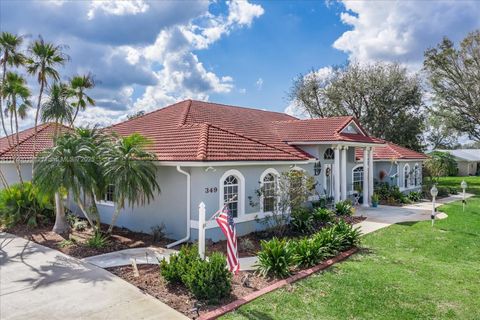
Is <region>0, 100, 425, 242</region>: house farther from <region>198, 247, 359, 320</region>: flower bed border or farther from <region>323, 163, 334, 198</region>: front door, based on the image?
<region>198, 247, 359, 320</region>: flower bed border

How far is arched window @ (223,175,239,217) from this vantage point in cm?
1399

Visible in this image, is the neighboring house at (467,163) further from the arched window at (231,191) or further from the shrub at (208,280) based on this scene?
the shrub at (208,280)

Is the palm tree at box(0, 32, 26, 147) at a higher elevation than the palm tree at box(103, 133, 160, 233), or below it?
higher

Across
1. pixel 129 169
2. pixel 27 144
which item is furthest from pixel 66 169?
pixel 27 144

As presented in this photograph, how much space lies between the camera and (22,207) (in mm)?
15977

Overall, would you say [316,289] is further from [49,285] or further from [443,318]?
[49,285]

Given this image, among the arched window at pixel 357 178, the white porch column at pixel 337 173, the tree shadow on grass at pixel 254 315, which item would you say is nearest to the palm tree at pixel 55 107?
the tree shadow on grass at pixel 254 315

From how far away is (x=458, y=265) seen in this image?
11422 mm

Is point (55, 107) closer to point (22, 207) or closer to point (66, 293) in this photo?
point (22, 207)

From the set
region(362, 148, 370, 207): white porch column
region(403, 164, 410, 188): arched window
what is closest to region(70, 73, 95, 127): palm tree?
region(362, 148, 370, 207): white porch column

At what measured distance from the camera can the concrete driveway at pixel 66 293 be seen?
24.1ft

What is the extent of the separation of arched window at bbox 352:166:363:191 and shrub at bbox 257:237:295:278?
15920 millimetres

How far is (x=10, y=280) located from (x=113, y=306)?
3.62 metres

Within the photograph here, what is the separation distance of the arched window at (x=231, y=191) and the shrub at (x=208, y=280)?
5.56 meters
